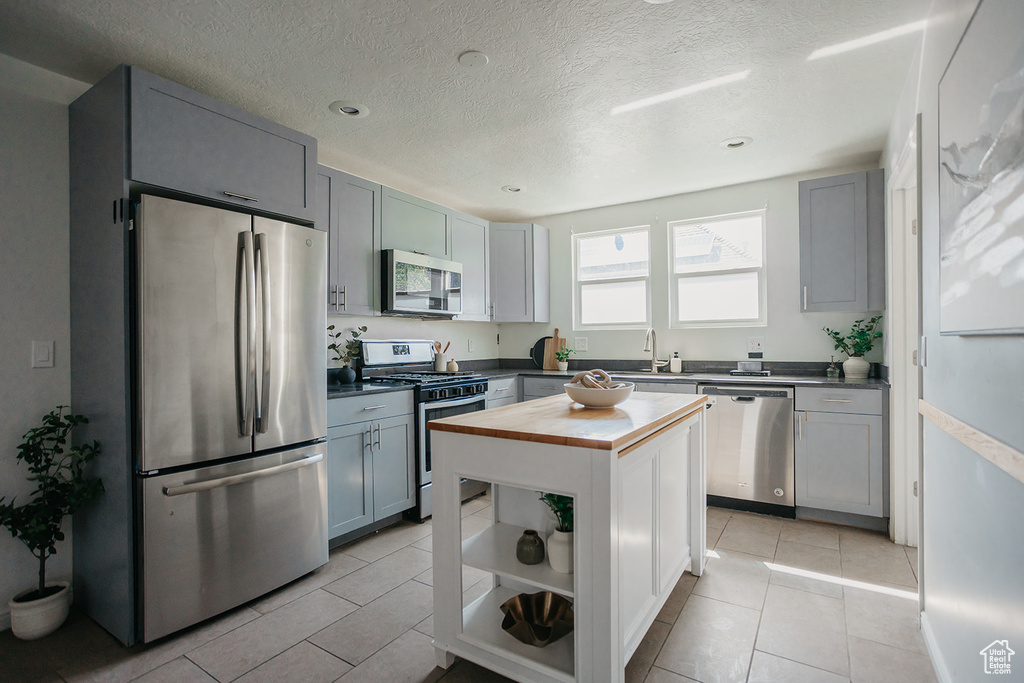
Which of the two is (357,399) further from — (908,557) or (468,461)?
(908,557)

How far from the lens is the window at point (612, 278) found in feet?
15.6

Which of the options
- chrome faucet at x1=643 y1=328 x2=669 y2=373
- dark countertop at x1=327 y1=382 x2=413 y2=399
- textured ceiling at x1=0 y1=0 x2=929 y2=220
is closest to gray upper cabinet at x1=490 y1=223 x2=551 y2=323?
chrome faucet at x1=643 y1=328 x2=669 y2=373

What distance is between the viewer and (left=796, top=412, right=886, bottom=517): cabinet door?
317cm

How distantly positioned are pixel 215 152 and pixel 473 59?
124 centimetres

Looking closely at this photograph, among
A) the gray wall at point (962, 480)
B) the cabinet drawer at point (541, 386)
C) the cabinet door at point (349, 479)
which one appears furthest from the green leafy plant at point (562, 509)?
the cabinet drawer at point (541, 386)

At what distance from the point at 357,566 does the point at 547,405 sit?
1420 mm

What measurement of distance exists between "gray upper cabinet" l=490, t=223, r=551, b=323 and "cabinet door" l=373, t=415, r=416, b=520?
1.80m

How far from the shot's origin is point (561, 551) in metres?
1.74

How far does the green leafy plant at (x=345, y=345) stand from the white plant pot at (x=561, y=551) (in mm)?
2317

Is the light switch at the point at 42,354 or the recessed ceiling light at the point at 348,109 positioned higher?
the recessed ceiling light at the point at 348,109

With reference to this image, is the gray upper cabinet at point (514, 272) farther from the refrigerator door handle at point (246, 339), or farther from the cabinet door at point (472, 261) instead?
the refrigerator door handle at point (246, 339)

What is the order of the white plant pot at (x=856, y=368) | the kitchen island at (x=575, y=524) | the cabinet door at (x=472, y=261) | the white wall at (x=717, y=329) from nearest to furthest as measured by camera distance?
1. the kitchen island at (x=575, y=524)
2. the white plant pot at (x=856, y=368)
3. the white wall at (x=717, y=329)
4. the cabinet door at (x=472, y=261)

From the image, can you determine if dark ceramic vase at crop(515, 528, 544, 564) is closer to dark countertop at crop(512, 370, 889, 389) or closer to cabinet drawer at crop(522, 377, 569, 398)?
dark countertop at crop(512, 370, 889, 389)

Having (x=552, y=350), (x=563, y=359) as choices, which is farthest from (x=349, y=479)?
(x=552, y=350)
